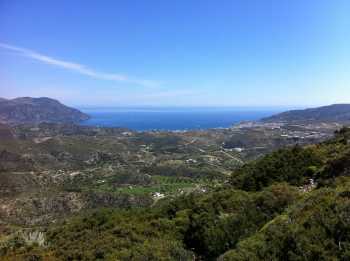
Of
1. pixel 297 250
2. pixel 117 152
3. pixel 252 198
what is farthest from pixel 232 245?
pixel 117 152

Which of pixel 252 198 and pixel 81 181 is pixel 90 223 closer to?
pixel 252 198

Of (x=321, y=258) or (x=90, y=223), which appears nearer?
(x=321, y=258)

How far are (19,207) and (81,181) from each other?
4103cm

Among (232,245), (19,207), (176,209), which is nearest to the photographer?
(232,245)

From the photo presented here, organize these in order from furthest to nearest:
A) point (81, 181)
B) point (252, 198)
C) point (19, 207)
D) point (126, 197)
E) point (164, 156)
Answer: point (164, 156)
point (81, 181)
point (126, 197)
point (19, 207)
point (252, 198)

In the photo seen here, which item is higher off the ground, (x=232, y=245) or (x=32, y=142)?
(x=232, y=245)

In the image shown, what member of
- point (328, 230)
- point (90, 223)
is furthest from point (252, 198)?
point (90, 223)

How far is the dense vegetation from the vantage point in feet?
29.9

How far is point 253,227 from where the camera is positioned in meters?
15.4

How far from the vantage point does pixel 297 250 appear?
8.87 m

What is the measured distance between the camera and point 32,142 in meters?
171

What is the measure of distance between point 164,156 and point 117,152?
2873cm

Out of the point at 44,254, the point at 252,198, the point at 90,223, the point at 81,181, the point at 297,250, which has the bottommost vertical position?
the point at 81,181

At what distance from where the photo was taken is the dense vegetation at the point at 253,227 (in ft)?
29.9
